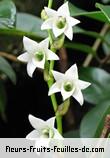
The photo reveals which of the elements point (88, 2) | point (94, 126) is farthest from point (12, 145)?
Result: point (88, 2)

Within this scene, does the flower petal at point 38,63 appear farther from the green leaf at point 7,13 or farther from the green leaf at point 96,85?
the green leaf at point 96,85

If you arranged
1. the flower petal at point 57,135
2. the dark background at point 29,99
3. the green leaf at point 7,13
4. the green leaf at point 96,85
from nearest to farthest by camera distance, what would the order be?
1. the flower petal at point 57,135
2. the green leaf at point 7,13
3. the green leaf at point 96,85
4. the dark background at point 29,99

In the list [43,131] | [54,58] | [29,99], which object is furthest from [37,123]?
[29,99]

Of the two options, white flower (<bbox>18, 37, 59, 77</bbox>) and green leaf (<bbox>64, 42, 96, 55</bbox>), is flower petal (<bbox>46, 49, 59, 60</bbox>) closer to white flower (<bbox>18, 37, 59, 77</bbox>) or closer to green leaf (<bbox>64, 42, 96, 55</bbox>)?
white flower (<bbox>18, 37, 59, 77</bbox>)


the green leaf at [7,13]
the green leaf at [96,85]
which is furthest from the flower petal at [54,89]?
the green leaf at [96,85]

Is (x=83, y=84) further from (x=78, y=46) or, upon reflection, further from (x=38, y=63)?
(x=78, y=46)

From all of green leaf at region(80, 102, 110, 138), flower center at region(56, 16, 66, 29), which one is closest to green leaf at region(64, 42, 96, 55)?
green leaf at region(80, 102, 110, 138)

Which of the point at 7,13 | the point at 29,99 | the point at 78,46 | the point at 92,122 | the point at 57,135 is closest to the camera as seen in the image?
the point at 57,135
